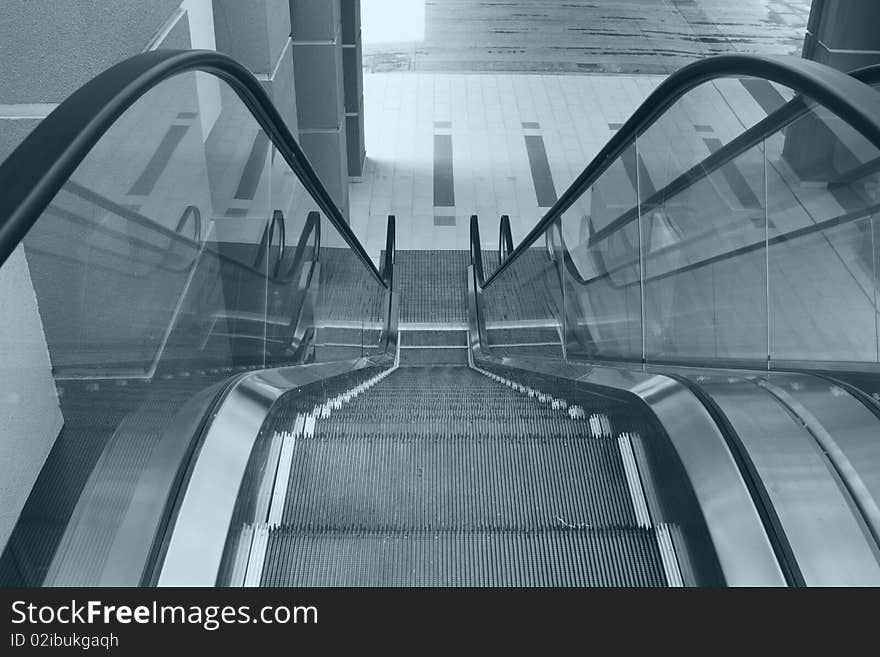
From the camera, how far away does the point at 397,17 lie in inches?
585

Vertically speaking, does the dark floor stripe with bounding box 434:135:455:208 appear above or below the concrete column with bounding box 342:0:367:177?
below

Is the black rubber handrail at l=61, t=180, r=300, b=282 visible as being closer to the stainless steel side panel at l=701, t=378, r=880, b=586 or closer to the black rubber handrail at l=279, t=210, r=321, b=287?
the black rubber handrail at l=279, t=210, r=321, b=287

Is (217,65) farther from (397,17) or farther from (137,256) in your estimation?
(397,17)

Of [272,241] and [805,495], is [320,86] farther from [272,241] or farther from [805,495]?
[805,495]

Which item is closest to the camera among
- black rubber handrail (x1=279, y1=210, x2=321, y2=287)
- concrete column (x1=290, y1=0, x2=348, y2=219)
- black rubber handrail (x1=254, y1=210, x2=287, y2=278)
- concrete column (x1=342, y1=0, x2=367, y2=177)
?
black rubber handrail (x1=254, y1=210, x2=287, y2=278)

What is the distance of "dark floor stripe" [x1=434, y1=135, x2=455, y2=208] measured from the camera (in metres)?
10.0

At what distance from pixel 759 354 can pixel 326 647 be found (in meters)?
2.01

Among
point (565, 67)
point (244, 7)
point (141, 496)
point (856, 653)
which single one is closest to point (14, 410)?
point (141, 496)

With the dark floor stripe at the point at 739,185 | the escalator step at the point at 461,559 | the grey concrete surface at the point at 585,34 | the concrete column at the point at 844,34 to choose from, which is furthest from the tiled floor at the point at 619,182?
the concrete column at the point at 844,34

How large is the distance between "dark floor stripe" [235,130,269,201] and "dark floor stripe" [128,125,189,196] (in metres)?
0.82

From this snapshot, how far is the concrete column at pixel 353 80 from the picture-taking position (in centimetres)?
959

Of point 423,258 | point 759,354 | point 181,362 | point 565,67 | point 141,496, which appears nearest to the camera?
point 141,496

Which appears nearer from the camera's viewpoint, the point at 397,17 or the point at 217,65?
the point at 217,65

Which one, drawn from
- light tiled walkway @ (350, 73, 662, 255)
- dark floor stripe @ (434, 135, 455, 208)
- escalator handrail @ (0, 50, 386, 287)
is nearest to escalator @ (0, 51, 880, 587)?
escalator handrail @ (0, 50, 386, 287)
